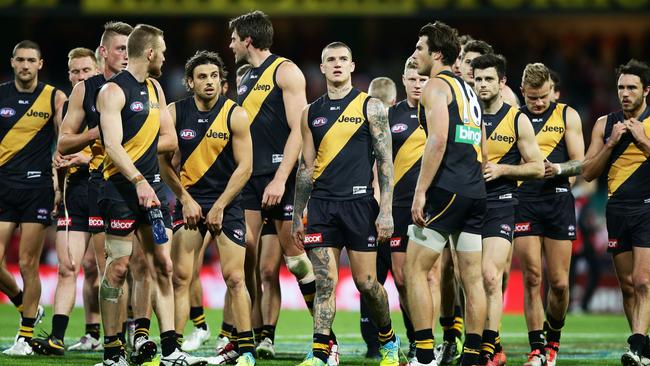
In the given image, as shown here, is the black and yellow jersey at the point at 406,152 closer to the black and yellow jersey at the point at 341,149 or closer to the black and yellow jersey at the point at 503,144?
the black and yellow jersey at the point at 503,144

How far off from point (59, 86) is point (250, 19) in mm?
16190

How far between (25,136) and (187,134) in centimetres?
250

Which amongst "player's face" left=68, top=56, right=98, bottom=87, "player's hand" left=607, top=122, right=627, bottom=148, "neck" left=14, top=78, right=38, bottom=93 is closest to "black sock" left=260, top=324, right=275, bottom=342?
"player's face" left=68, top=56, right=98, bottom=87

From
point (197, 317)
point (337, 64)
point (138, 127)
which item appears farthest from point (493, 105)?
point (197, 317)

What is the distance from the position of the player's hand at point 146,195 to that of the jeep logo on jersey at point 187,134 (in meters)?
1.50

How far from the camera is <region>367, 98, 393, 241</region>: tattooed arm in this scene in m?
9.43

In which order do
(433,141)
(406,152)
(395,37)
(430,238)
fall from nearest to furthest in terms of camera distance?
(433,141)
(430,238)
(406,152)
(395,37)

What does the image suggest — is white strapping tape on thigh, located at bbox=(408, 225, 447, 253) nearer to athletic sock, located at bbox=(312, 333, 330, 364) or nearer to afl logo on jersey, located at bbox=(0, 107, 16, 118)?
athletic sock, located at bbox=(312, 333, 330, 364)

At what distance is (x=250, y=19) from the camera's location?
35.5 feet

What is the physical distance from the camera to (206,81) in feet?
33.2

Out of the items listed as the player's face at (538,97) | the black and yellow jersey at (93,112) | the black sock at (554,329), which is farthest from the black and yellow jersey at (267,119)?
the black sock at (554,329)

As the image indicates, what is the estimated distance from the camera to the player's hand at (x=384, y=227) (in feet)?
30.7

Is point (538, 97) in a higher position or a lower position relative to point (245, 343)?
higher

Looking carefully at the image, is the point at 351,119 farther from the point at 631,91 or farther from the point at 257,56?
the point at 631,91
